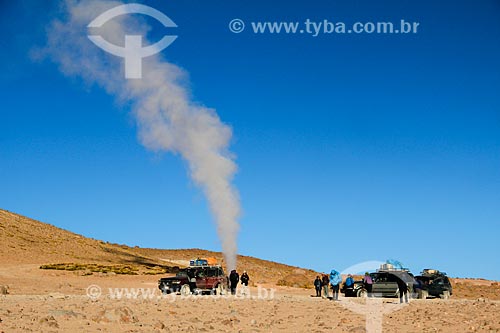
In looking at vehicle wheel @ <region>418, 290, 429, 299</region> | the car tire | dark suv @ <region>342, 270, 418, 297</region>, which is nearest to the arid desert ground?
dark suv @ <region>342, 270, 418, 297</region>

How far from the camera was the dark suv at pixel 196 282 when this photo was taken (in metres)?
37.0

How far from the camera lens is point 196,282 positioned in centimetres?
3759

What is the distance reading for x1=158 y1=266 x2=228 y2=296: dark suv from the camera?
1457 inches

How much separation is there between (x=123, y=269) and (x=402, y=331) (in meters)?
40.5

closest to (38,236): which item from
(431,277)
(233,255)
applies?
(233,255)

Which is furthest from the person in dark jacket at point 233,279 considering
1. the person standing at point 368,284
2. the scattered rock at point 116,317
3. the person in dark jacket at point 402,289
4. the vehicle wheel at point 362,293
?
the scattered rock at point 116,317

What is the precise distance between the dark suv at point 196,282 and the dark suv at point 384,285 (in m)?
8.04

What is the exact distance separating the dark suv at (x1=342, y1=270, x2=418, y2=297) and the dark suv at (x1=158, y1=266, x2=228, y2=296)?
8039 mm

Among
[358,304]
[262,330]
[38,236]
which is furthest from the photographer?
[38,236]

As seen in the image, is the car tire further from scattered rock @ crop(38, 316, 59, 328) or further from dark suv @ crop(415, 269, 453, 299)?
scattered rock @ crop(38, 316, 59, 328)

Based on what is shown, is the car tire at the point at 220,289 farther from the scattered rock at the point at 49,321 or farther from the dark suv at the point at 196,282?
the scattered rock at the point at 49,321

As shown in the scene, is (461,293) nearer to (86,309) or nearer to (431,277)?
(431,277)

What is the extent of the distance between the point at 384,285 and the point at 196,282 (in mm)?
11580

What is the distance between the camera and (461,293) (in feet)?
196
